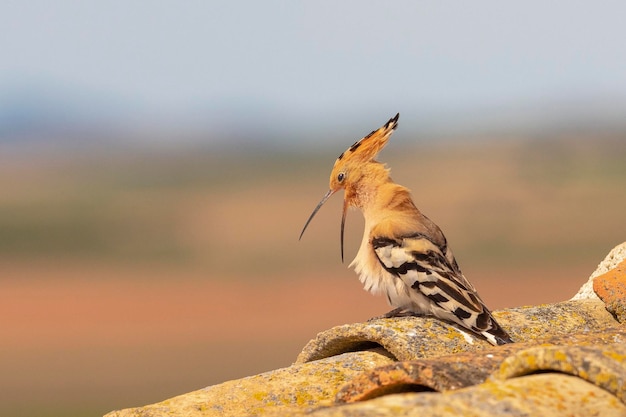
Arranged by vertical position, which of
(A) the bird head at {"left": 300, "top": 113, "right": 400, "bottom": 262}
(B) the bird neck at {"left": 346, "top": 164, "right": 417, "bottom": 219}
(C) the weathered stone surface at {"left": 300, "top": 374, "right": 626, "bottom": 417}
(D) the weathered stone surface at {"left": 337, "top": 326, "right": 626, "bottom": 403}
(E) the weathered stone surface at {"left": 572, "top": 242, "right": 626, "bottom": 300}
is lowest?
(C) the weathered stone surface at {"left": 300, "top": 374, "right": 626, "bottom": 417}

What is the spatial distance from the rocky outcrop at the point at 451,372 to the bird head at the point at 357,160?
4.23 ft

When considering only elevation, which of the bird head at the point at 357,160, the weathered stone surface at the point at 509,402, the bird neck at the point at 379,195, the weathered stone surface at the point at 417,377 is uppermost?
the bird head at the point at 357,160

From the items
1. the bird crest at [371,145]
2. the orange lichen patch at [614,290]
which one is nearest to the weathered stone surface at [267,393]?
the orange lichen patch at [614,290]

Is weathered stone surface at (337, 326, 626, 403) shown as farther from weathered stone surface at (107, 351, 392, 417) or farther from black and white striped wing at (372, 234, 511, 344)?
black and white striped wing at (372, 234, 511, 344)

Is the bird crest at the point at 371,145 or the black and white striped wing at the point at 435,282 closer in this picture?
the black and white striped wing at the point at 435,282

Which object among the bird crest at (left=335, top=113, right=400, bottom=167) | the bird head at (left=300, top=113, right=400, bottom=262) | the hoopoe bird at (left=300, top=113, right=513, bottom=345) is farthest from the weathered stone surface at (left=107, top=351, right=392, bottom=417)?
the bird crest at (left=335, top=113, right=400, bottom=167)

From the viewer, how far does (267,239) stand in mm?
49562

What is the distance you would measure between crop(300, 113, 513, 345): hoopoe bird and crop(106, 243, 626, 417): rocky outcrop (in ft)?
0.51

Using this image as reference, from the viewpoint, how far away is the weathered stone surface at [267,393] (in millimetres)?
4445

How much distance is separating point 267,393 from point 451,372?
155 cm

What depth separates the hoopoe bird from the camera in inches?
A: 220

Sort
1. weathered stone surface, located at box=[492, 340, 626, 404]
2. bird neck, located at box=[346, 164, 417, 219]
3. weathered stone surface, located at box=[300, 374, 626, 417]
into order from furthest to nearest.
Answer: bird neck, located at box=[346, 164, 417, 219] → weathered stone surface, located at box=[492, 340, 626, 404] → weathered stone surface, located at box=[300, 374, 626, 417]

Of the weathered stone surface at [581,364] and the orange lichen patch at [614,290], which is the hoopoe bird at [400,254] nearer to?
the orange lichen patch at [614,290]

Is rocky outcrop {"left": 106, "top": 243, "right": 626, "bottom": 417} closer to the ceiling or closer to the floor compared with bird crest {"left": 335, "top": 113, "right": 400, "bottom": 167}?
closer to the floor
